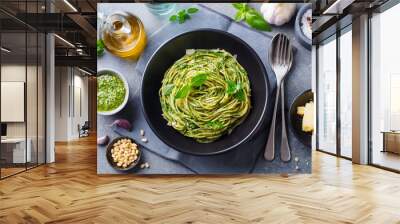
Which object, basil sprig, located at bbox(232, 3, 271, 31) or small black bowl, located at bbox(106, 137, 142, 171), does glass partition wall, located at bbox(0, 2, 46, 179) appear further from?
basil sprig, located at bbox(232, 3, 271, 31)

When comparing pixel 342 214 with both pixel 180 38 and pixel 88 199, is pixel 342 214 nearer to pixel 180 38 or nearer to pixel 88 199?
pixel 88 199

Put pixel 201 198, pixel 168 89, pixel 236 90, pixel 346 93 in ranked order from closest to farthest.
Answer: pixel 201 198, pixel 236 90, pixel 168 89, pixel 346 93

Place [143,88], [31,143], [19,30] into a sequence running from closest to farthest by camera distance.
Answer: [143,88] → [19,30] → [31,143]

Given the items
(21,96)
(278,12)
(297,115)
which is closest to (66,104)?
(21,96)

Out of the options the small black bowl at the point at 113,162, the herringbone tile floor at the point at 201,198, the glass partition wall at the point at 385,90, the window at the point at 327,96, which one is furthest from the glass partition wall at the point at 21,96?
the window at the point at 327,96

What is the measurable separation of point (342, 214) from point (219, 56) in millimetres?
2763

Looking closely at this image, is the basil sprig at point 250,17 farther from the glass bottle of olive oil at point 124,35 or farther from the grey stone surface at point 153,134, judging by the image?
the glass bottle of olive oil at point 124,35

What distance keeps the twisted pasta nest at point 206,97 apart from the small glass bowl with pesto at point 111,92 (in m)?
0.58

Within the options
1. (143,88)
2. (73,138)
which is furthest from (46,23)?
(73,138)

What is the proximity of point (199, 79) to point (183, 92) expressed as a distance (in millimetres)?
290

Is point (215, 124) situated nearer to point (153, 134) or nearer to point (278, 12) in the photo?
point (153, 134)

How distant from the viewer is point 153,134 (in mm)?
5305

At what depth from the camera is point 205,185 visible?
4891 millimetres

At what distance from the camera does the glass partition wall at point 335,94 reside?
7.87 m
